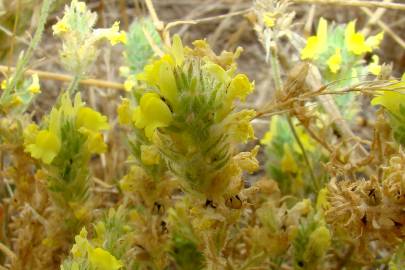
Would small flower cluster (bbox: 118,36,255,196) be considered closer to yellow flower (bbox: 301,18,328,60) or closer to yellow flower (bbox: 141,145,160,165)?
yellow flower (bbox: 141,145,160,165)

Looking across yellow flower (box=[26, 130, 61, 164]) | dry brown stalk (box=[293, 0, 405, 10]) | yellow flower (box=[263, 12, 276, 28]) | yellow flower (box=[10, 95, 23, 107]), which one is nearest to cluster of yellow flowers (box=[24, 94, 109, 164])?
yellow flower (box=[26, 130, 61, 164])

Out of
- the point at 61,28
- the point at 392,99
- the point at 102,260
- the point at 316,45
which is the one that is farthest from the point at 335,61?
the point at 102,260

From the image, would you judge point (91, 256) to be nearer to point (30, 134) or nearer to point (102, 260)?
point (102, 260)

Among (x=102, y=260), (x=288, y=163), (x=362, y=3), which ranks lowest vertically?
(x=288, y=163)

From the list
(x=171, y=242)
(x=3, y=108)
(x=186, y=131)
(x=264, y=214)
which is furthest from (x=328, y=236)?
(x=3, y=108)

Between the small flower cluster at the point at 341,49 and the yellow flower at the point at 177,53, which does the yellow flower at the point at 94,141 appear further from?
the small flower cluster at the point at 341,49

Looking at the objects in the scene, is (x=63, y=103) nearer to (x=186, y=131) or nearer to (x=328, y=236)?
(x=186, y=131)
